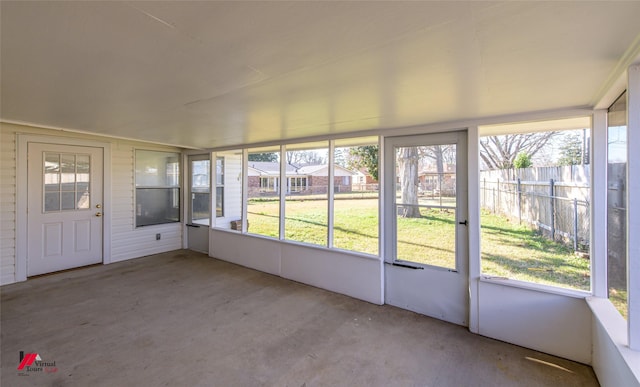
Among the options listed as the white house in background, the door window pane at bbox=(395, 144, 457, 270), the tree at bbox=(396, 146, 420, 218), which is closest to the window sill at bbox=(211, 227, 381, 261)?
the white house in background

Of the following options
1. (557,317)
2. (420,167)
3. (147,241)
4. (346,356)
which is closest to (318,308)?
(346,356)

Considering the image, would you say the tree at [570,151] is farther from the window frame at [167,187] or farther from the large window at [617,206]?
the window frame at [167,187]

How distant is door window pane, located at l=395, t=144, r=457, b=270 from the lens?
3.07m

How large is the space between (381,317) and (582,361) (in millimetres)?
1687

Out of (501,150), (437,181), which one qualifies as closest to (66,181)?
(437,181)

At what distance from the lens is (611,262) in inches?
86.1

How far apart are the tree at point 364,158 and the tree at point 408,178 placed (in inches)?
88.9

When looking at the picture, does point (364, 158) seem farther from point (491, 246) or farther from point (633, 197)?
point (633, 197)

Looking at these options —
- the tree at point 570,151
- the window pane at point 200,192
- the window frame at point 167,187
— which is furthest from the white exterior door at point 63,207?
the tree at point 570,151

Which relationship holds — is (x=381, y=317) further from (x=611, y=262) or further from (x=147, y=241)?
(x=147, y=241)

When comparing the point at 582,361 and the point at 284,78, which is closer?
the point at 284,78

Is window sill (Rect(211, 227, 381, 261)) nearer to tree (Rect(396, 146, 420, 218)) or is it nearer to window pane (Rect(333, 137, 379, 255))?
window pane (Rect(333, 137, 379, 255))

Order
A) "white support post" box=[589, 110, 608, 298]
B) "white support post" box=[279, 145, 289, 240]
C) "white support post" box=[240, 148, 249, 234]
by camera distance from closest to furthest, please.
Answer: "white support post" box=[589, 110, 608, 298] → "white support post" box=[279, 145, 289, 240] → "white support post" box=[240, 148, 249, 234]

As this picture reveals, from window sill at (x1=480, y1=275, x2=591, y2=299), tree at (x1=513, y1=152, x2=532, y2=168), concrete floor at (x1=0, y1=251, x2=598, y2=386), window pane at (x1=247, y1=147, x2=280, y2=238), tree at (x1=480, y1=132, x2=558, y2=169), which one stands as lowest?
concrete floor at (x1=0, y1=251, x2=598, y2=386)
